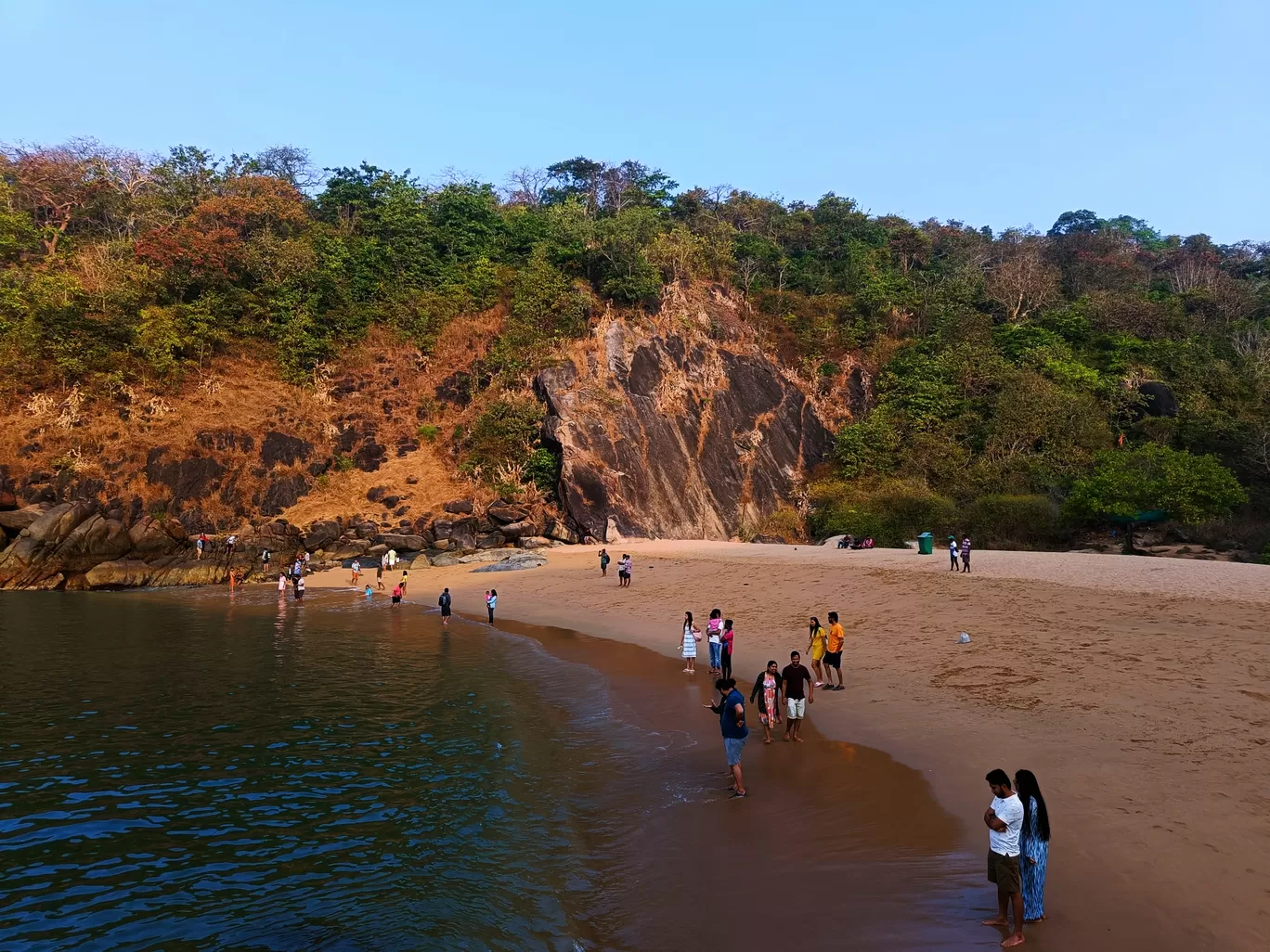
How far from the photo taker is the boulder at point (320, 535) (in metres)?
37.1

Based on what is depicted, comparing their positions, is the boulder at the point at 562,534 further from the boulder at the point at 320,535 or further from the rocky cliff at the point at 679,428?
the boulder at the point at 320,535

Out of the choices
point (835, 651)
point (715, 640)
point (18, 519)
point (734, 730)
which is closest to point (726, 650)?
point (715, 640)

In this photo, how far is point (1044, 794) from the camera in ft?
29.1

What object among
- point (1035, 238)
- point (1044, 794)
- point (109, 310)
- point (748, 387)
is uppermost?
point (1035, 238)

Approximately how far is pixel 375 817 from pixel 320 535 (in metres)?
30.4

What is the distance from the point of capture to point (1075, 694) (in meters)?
12.0

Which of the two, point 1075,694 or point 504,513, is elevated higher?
point 504,513

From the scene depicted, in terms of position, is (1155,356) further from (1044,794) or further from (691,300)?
(1044,794)

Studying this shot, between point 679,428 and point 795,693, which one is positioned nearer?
point 795,693

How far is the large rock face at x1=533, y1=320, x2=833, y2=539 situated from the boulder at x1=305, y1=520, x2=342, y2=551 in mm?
12160

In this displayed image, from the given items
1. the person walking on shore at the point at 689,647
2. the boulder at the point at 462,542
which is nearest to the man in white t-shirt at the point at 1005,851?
the person walking on shore at the point at 689,647

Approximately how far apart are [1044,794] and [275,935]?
8.79 m

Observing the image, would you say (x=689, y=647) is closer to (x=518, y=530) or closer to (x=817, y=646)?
(x=817, y=646)

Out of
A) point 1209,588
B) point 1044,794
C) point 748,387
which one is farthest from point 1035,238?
point 1044,794
